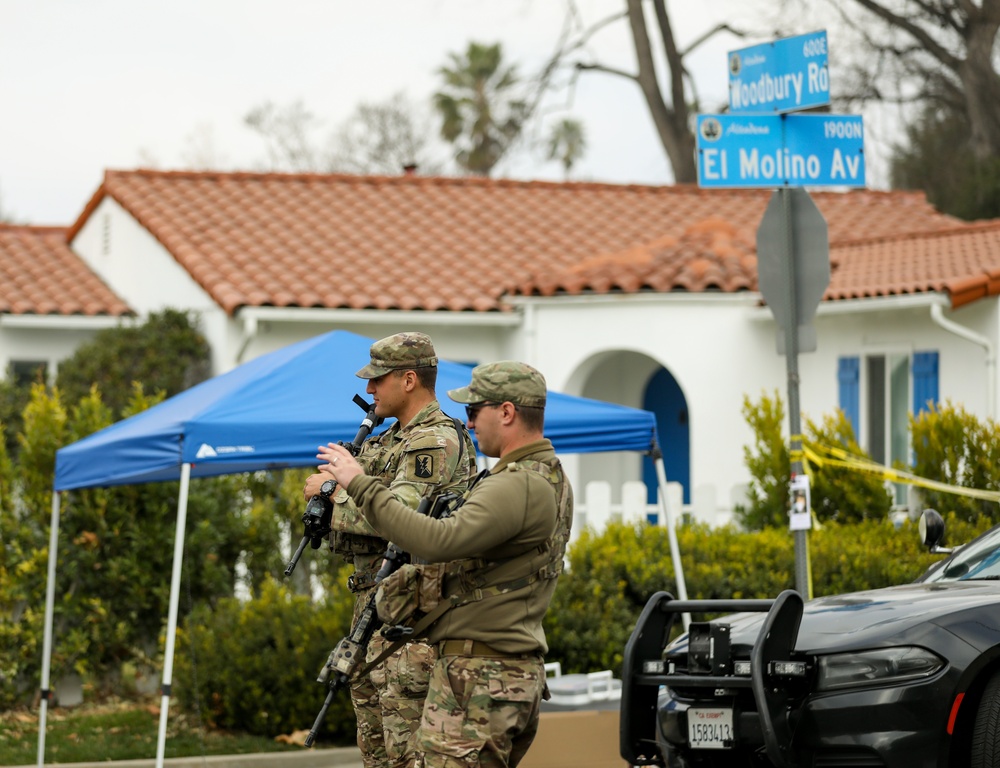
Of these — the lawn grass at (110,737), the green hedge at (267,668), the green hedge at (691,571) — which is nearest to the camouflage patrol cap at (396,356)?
the green hedge at (267,668)

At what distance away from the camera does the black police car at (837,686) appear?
17.3ft

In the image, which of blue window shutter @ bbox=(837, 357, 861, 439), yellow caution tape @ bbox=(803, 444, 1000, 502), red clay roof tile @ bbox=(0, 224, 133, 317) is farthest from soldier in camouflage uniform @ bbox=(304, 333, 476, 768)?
red clay roof tile @ bbox=(0, 224, 133, 317)

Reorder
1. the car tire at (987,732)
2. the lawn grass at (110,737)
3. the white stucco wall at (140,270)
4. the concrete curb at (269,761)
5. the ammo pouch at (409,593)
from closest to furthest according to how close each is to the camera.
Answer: the ammo pouch at (409,593), the car tire at (987,732), the concrete curb at (269,761), the lawn grass at (110,737), the white stucco wall at (140,270)

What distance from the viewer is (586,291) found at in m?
15.6

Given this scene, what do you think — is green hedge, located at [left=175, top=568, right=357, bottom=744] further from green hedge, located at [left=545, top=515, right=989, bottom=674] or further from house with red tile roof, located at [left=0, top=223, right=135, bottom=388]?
house with red tile roof, located at [left=0, top=223, right=135, bottom=388]

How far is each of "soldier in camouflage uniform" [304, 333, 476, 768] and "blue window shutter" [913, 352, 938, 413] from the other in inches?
369

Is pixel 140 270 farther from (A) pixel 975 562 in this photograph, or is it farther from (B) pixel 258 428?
(A) pixel 975 562

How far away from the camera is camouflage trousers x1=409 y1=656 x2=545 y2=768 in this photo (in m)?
4.44

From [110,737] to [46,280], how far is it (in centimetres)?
964

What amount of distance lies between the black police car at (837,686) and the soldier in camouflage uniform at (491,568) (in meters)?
1.17

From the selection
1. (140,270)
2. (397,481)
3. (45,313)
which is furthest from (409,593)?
(140,270)

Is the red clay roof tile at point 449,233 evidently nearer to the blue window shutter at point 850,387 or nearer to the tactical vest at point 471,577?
the blue window shutter at point 850,387

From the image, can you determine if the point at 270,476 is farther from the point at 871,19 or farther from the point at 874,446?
the point at 871,19

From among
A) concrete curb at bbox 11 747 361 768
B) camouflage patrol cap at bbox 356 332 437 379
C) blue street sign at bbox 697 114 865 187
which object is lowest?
concrete curb at bbox 11 747 361 768
